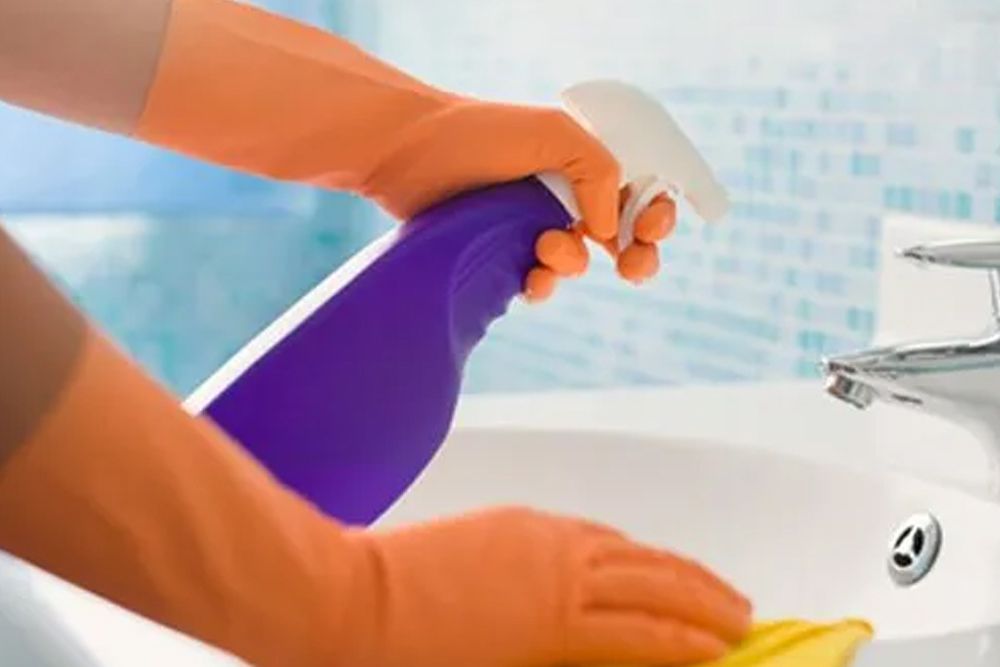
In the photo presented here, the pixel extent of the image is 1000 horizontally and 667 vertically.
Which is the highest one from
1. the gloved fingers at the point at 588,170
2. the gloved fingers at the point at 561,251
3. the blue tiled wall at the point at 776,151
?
the blue tiled wall at the point at 776,151

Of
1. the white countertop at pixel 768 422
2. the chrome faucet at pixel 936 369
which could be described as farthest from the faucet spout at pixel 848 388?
the white countertop at pixel 768 422

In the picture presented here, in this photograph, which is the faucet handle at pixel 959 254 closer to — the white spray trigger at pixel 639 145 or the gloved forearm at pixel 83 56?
the white spray trigger at pixel 639 145

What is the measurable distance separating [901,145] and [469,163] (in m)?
0.36

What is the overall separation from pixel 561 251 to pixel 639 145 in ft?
0.17

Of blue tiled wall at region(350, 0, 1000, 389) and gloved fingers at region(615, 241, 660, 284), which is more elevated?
blue tiled wall at region(350, 0, 1000, 389)

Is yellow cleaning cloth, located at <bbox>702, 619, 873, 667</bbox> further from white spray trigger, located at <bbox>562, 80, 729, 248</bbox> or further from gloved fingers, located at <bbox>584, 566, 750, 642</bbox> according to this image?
white spray trigger, located at <bbox>562, 80, 729, 248</bbox>

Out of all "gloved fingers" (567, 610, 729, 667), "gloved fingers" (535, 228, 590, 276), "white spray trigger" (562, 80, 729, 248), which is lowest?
"gloved fingers" (567, 610, 729, 667)

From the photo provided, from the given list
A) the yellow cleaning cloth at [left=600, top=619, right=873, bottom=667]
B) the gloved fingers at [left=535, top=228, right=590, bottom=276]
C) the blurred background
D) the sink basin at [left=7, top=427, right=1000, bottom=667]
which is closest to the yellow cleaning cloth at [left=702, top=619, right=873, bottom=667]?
the yellow cleaning cloth at [left=600, top=619, right=873, bottom=667]

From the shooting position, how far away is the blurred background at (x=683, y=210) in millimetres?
843

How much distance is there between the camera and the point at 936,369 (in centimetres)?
58

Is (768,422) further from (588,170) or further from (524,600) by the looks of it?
(524,600)

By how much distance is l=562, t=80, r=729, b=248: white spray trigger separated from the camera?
0.59m

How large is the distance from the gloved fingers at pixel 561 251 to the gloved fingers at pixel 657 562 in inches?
7.9

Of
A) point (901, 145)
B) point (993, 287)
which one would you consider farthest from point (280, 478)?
point (901, 145)
